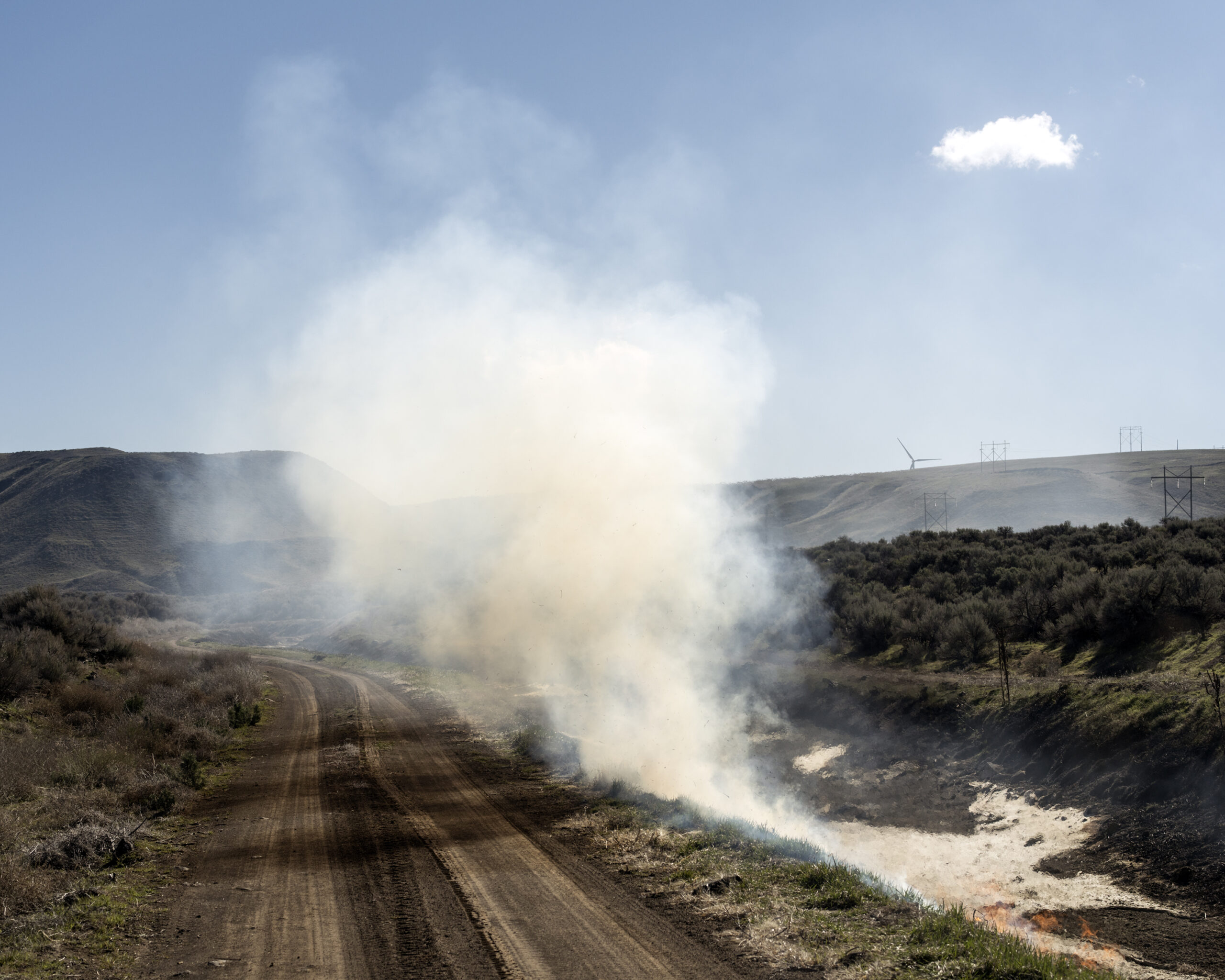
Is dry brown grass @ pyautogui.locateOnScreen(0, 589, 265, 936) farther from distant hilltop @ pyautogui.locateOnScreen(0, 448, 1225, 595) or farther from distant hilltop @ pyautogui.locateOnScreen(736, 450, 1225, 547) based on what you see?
distant hilltop @ pyautogui.locateOnScreen(736, 450, 1225, 547)

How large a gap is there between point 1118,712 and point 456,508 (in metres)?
95.9

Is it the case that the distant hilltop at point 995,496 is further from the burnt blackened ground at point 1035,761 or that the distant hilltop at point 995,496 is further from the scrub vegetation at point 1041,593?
the burnt blackened ground at point 1035,761

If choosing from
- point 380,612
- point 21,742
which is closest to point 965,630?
point 21,742

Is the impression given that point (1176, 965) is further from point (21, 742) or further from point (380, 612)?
point (380, 612)

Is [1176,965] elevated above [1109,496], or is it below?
below

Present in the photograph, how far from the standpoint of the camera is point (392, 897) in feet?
34.3

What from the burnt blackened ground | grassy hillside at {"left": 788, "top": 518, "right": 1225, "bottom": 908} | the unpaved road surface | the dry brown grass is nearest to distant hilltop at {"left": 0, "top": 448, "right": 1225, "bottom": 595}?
the dry brown grass

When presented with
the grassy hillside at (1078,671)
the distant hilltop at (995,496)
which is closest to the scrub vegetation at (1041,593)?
the grassy hillside at (1078,671)

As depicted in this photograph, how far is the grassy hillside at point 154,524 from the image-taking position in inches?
4208

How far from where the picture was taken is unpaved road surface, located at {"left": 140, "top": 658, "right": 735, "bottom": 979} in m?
8.44

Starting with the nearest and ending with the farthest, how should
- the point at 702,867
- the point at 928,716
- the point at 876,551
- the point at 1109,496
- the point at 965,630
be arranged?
the point at 702,867, the point at 928,716, the point at 965,630, the point at 876,551, the point at 1109,496

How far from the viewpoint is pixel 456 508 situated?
353 ft

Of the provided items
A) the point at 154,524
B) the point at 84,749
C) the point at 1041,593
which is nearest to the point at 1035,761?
the point at 1041,593

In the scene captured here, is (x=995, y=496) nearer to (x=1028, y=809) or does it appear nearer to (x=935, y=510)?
(x=935, y=510)
